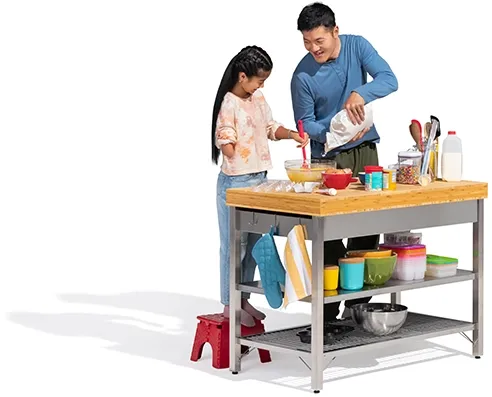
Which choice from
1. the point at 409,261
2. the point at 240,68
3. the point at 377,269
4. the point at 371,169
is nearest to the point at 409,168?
the point at 371,169

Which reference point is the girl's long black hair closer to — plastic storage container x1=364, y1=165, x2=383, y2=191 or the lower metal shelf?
plastic storage container x1=364, y1=165, x2=383, y2=191

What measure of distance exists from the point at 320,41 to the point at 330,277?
1.32m

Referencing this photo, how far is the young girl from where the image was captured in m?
8.26

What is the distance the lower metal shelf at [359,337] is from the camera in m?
7.95

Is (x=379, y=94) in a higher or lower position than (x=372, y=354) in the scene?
higher

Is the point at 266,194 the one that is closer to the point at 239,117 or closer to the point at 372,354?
the point at 239,117

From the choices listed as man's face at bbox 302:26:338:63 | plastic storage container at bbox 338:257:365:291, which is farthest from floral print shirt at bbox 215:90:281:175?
plastic storage container at bbox 338:257:365:291

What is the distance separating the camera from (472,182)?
845 cm

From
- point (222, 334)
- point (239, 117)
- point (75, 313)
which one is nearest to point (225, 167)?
point (239, 117)

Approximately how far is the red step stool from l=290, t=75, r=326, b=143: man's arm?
1.05 metres

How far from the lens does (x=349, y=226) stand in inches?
307

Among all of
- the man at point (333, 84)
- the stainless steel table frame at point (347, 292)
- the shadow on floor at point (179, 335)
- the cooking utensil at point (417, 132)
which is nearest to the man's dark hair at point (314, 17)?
the man at point (333, 84)

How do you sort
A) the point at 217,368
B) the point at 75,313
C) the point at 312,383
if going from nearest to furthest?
the point at 312,383
the point at 217,368
the point at 75,313

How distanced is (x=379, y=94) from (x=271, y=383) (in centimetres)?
164
